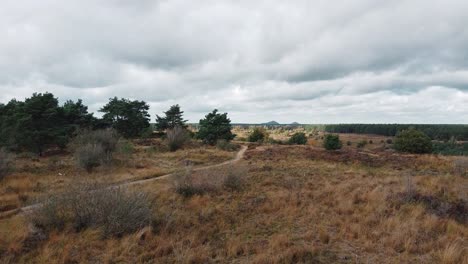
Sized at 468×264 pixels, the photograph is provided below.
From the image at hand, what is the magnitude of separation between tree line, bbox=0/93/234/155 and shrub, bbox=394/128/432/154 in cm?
2600

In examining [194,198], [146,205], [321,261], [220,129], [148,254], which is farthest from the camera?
[220,129]

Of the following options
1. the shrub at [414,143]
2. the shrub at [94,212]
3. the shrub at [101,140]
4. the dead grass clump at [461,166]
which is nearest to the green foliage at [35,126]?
the shrub at [101,140]

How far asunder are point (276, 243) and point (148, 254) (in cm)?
258

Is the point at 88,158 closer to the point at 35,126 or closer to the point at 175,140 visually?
the point at 35,126

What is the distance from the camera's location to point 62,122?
30.1 m

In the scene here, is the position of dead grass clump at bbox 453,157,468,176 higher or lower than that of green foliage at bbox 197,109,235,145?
lower

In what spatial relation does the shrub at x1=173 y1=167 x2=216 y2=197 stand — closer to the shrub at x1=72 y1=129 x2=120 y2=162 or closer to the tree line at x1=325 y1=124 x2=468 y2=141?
the shrub at x1=72 y1=129 x2=120 y2=162

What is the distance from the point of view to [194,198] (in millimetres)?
9664

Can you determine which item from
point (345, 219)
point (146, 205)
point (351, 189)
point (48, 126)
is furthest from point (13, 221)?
point (48, 126)

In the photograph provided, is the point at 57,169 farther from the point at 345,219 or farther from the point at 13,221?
the point at 345,219

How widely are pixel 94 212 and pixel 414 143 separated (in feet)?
140

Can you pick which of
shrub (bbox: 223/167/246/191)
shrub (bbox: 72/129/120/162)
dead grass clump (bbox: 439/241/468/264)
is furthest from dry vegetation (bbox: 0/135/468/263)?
shrub (bbox: 72/129/120/162)

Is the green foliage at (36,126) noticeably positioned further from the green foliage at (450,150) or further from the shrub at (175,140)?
the green foliage at (450,150)

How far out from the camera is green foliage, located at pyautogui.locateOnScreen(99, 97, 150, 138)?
42219 mm
